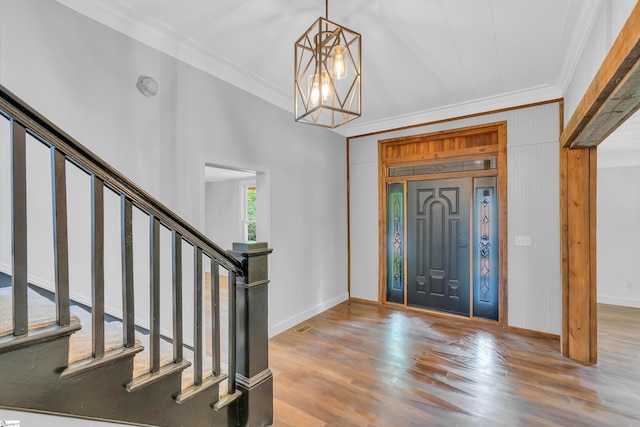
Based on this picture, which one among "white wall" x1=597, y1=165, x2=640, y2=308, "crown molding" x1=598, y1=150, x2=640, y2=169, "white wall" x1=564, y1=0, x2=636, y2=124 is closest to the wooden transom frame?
"white wall" x1=564, y1=0, x2=636, y2=124

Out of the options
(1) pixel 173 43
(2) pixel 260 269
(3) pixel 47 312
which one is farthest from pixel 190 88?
(3) pixel 47 312

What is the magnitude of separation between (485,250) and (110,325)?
3.90 m

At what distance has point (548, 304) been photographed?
3.38 m

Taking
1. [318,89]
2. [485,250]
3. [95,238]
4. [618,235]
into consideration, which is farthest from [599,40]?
[618,235]

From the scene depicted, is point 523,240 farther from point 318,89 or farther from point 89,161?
point 89,161

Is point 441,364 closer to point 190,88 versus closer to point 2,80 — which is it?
point 190,88

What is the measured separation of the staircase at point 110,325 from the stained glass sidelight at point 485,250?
9.99 feet

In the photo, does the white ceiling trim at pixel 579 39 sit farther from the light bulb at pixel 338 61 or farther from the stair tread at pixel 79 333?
the stair tread at pixel 79 333

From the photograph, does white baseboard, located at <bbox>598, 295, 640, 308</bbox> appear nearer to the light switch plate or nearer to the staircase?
the light switch plate

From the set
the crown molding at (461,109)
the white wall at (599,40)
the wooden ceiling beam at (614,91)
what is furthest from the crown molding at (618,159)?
the wooden ceiling beam at (614,91)

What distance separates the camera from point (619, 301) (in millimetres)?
4605

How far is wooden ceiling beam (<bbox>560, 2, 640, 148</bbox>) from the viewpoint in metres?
1.30

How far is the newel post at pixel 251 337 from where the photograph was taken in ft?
5.99

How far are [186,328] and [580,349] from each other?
3562 millimetres
